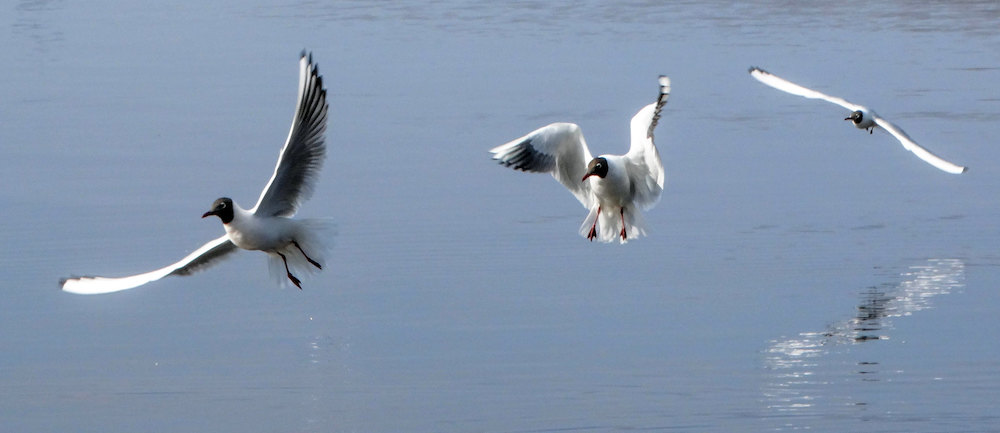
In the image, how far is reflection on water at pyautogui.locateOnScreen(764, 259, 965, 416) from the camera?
24.7 feet

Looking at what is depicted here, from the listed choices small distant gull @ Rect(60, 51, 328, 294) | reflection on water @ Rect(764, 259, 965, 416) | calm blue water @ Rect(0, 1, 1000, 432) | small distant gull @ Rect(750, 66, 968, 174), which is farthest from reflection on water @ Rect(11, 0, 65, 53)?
reflection on water @ Rect(764, 259, 965, 416)

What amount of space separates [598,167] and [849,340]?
182 centimetres

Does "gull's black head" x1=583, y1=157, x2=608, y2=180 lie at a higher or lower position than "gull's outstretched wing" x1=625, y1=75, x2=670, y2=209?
lower

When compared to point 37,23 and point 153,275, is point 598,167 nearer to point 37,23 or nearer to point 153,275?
point 153,275

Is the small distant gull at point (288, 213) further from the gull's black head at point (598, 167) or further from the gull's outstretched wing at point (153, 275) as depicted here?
the gull's black head at point (598, 167)

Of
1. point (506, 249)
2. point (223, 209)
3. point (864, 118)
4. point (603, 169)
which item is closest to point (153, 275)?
point (223, 209)

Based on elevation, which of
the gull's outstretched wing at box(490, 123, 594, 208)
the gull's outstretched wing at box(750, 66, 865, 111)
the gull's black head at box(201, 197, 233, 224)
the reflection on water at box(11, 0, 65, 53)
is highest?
the reflection on water at box(11, 0, 65, 53)

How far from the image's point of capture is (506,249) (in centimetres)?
981

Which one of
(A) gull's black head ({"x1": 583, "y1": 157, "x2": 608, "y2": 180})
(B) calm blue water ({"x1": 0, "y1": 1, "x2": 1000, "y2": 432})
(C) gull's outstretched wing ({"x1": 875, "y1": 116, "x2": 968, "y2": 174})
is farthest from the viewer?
(C) gull's outstretched wing ({"x1": 875, "y1": 116, "x2": 968, "y2": 174})

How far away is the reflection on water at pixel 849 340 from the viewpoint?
7.52m

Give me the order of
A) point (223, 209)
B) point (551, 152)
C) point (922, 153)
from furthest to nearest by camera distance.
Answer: point (922, 153)
point (551, 152)
point (223, 209)

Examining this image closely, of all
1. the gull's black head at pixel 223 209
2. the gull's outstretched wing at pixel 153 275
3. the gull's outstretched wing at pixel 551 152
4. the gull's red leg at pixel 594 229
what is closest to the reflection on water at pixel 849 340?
the gull's red leg at pixel 594 229

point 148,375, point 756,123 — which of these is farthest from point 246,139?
point 148,375

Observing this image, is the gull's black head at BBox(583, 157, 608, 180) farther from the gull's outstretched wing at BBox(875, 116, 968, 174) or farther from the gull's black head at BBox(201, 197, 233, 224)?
the gull's black head at BBox(201, 197, 233, 224)
